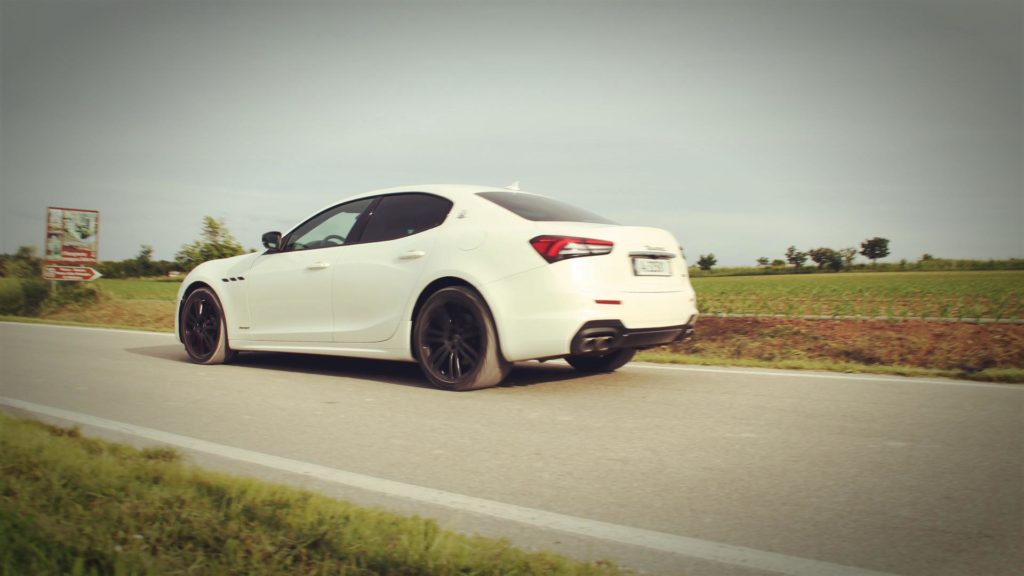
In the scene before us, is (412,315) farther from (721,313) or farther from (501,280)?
(721,313)

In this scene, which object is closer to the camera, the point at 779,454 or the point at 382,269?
the point at 779,454

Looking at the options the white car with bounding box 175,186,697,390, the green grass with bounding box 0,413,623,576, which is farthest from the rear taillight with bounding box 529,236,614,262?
the green grass with bounding box 0,413,623,576

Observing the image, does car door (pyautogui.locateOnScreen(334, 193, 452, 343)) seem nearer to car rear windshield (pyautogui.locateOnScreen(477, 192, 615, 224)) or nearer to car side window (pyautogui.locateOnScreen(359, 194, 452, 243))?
car side window (pyautogui.locateOnScreen(359, 194, 452, 243))

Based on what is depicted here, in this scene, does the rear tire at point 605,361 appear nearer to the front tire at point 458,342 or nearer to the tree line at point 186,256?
the front tire at point 458,342

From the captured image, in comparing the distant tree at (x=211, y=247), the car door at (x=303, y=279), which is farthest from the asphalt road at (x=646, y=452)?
the distant tree at (x=211, y=247)

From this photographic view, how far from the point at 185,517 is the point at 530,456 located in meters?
1.86

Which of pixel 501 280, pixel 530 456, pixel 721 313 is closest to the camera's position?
pixel 530 456

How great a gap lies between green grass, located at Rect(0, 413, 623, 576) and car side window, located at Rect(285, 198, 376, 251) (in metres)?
4.22

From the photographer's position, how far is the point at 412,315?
6699 mm

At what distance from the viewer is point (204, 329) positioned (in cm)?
871

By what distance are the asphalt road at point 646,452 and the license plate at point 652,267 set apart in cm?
95

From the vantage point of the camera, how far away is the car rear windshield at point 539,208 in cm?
643

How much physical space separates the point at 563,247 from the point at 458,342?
3.89 ft

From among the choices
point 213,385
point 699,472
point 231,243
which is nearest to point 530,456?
point 699,472
